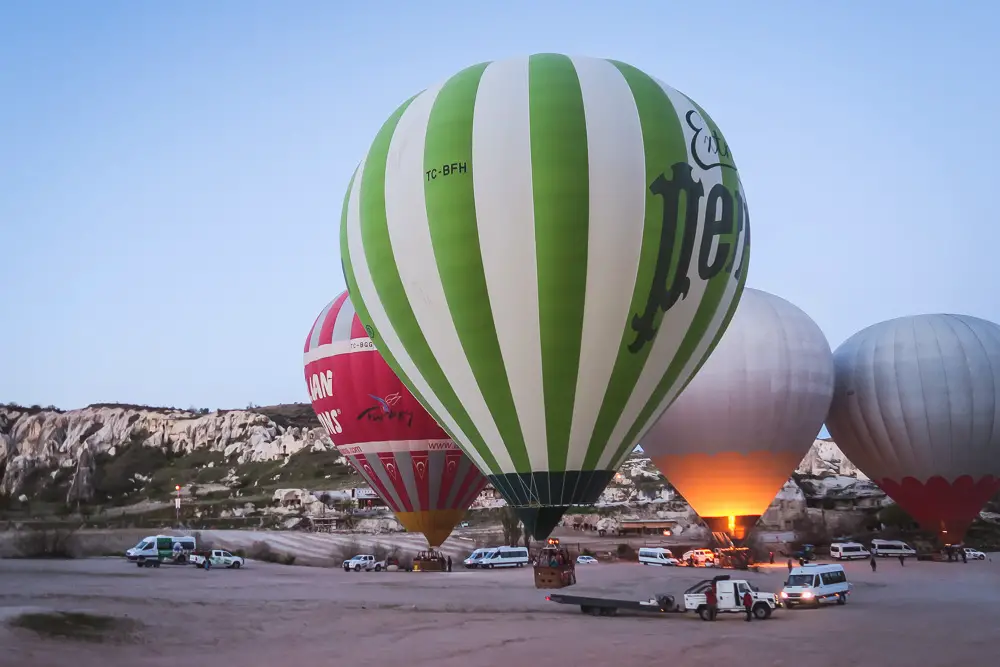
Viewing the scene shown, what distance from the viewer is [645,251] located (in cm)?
1423

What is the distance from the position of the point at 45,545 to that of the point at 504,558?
18.5 m

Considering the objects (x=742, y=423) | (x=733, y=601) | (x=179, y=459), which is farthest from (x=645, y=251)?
(x=179, y=459)

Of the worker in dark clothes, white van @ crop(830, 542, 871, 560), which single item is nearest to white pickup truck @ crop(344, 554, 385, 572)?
the worker in dark clothes

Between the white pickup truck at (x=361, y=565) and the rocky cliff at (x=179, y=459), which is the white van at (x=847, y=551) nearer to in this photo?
the white pickup truck at (x=361, y=565)

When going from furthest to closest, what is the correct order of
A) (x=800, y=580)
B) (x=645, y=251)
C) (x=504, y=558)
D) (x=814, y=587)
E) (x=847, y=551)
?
(x=847, y=551) < (x=504, y=558) < (x=800, y=580) < (x=814, y=587) < (x=645, y=251)

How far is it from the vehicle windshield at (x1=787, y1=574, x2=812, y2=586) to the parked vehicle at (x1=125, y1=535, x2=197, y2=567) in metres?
21.8

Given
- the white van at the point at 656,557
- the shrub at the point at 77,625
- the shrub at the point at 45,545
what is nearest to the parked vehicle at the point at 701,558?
the white van at the point at 656,557

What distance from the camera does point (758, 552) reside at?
112 feet

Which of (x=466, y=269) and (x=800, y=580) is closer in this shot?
(x=466, y=269)

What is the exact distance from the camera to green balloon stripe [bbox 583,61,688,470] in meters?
14.3

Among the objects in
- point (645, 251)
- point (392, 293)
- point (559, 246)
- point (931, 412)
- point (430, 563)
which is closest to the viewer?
point (559, 246)

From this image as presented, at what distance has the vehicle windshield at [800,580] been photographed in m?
19.2

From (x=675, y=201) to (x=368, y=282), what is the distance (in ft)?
17.7

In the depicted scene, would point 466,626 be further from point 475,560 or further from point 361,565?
point 361,565
